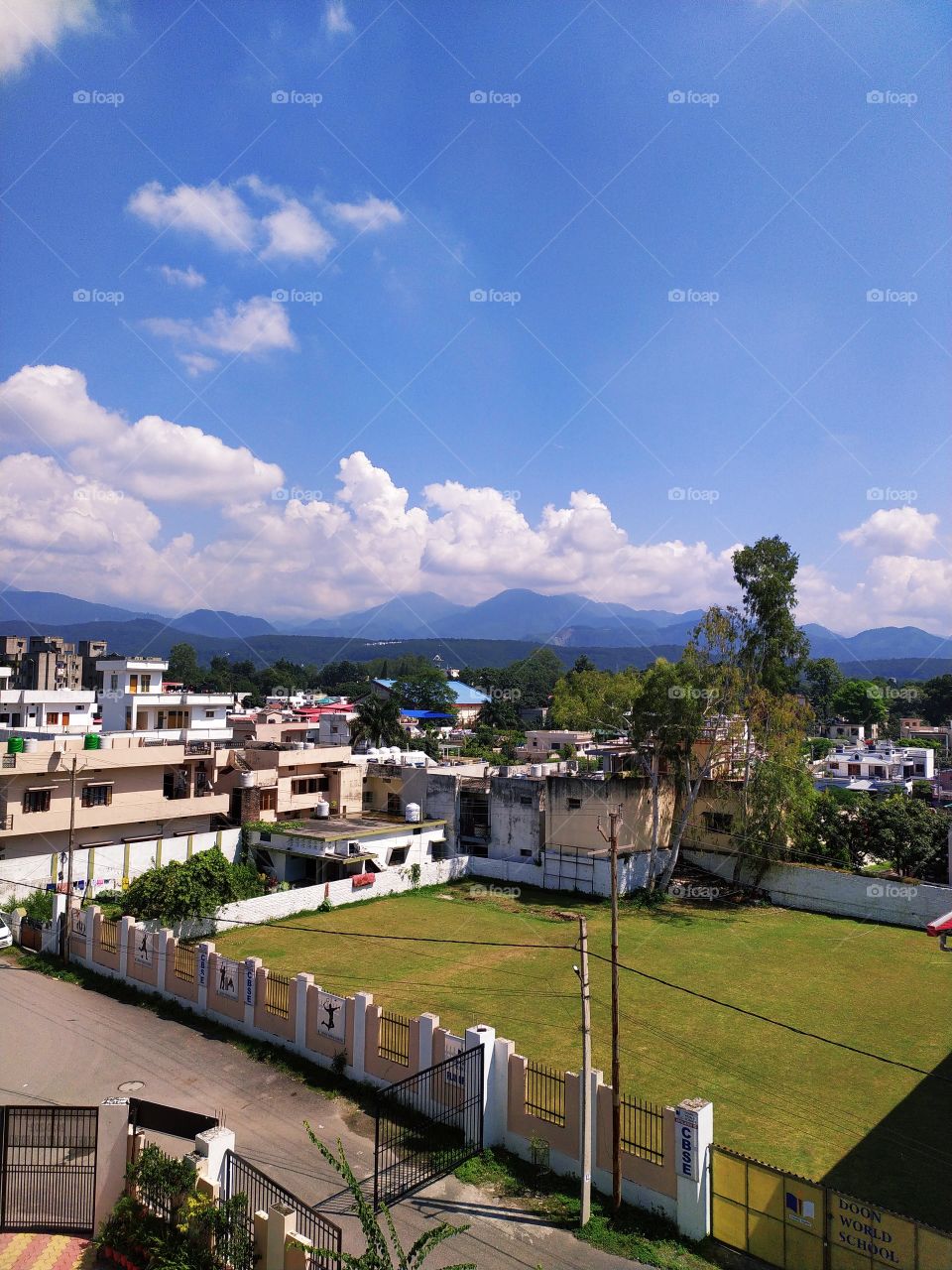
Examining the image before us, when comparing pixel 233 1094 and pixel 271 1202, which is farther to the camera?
pixel 233 1094

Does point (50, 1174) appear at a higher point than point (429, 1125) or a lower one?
higher

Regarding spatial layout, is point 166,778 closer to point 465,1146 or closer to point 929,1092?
point 465,1146

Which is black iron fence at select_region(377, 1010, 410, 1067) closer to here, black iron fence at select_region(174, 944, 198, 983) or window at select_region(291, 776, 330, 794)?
black iron fence at select_region(174, 944, 198, 983)

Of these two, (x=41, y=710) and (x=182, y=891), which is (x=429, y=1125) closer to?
(x=182, y=891)

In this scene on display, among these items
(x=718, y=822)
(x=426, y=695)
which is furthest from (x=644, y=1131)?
(x=426, y=695)

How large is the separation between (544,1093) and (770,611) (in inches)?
929

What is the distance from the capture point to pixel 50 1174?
9.32 meters

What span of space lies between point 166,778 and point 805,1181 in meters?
25.3

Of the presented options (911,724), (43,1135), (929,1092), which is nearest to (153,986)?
(43,1135)

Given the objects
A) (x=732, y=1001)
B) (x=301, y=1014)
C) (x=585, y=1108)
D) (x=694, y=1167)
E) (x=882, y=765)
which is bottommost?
(x=732, y=1001)

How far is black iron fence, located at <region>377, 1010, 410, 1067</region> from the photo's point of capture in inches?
485

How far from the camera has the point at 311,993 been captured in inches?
542

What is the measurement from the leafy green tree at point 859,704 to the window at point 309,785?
76281mm

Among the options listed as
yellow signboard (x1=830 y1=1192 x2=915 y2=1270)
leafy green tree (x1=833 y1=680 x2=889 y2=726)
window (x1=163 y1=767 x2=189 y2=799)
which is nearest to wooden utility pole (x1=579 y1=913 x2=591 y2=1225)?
yellow signboard (x1=830 y1=1192 x2=915 y2=1270)
